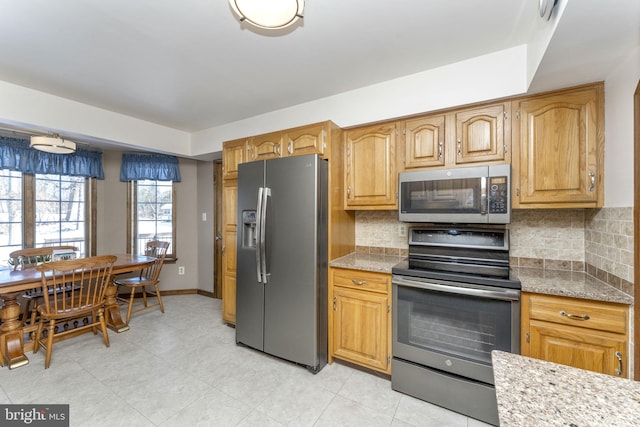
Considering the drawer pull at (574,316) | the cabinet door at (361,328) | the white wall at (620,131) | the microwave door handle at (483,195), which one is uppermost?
the white wall at (620,131)

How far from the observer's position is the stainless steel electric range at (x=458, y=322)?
1682 mm

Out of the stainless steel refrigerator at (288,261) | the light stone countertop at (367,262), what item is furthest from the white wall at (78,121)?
the light stone countertop at (367,262)

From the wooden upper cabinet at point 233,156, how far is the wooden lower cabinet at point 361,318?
5.16ft

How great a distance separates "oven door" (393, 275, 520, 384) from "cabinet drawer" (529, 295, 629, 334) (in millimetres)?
115

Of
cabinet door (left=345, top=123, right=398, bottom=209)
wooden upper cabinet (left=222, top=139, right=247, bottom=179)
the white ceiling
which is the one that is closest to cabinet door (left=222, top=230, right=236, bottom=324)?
wooden upper cabinet (left=222, top=139, right=247, bottom=179)

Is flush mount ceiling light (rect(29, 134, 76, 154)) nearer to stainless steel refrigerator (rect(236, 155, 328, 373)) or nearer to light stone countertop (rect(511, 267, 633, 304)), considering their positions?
stainless steel refrigerator (rect(236, 155, 328, 373))

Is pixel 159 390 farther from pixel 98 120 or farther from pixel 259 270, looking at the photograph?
pixel 98 120

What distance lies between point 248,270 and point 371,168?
1479 millimetres

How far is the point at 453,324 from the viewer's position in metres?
1.82

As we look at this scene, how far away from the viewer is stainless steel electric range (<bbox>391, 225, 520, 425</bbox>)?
1.68 metres

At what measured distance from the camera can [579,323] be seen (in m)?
1.51

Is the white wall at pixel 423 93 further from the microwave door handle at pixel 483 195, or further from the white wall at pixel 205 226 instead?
the white wall at pixel 205 226

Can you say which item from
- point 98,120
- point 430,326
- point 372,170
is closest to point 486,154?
point 372,170

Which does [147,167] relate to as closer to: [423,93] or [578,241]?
[423,93]
